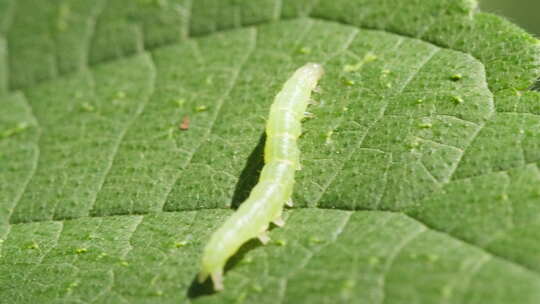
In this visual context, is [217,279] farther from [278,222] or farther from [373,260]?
[373,260]

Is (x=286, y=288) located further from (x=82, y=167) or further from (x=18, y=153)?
(x=18, y=153)

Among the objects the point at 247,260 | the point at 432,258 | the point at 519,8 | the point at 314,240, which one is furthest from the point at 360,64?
the point at 519,8

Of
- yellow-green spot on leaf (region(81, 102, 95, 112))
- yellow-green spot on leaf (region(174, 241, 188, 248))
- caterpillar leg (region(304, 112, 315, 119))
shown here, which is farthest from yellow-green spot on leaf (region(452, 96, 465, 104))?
yellow-green spot on leaf (region(81, 102, 95, 112))

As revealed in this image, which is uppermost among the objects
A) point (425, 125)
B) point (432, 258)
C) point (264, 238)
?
point (425, 125)

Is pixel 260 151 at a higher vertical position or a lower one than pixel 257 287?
higher

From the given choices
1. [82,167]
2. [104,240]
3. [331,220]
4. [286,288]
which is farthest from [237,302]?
[82,167]

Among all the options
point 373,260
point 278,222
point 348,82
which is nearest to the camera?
point 373,260

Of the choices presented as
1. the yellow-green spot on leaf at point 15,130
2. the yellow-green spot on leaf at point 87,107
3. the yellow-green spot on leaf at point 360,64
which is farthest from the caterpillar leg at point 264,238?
the yellow-green spot on leaf at point 15,130

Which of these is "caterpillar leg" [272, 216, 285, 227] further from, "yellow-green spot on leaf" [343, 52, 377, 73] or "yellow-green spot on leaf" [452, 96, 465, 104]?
"yellow-green spot on leaf" [343, 52, 377, 73]
